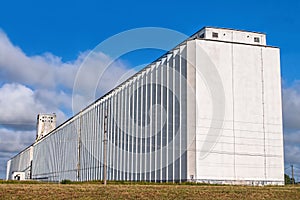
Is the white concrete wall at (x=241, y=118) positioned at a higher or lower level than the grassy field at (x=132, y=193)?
higher

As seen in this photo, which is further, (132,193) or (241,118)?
(241,118)

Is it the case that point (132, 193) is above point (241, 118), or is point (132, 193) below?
below

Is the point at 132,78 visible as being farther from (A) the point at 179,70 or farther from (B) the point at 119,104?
(A) the point at 179,70

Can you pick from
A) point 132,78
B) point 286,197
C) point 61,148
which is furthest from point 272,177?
point 61,148

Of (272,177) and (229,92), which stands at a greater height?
(229,92)

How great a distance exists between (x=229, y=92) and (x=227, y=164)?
7.73m

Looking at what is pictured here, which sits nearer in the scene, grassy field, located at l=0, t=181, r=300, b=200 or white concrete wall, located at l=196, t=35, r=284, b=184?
grassy field, located at l=0, t=181, r=300, b=200

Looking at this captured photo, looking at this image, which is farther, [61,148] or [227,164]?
[61,148]

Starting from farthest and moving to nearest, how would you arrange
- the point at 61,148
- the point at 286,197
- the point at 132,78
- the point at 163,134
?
the point at 61,148, the point at 132,78, the point at 163,134, the point at 286,197

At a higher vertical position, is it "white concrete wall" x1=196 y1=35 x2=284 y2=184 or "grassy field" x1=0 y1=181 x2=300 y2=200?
"white concrete wall" x1=196 y1=35 x2=284 y2=184

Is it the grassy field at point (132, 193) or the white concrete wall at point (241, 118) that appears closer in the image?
the grassy field at point (132, 193)

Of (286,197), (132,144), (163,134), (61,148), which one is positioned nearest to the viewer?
(286,197)

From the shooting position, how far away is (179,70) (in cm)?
4756

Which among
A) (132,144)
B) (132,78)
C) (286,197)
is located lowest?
(286,197)
